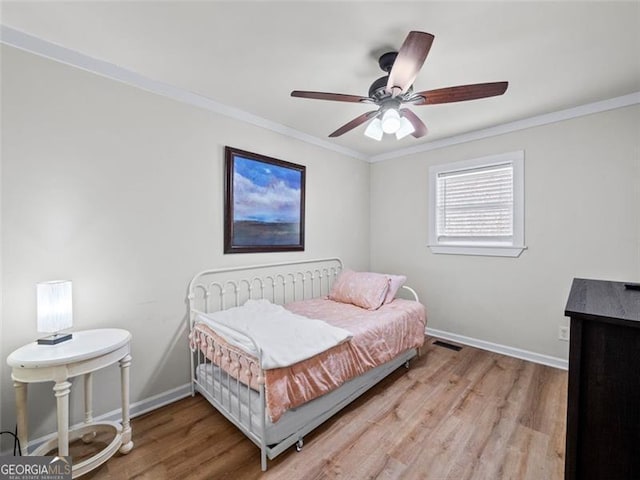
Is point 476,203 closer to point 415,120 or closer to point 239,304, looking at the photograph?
point 415,120

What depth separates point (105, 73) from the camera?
6.16 ft

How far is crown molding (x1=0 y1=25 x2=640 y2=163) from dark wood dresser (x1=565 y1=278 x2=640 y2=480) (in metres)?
2.52

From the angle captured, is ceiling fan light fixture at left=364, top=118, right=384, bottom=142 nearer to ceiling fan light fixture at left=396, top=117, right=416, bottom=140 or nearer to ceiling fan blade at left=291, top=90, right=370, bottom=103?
ceiling fan light fixture at left=396, top=117, right=416, bottom=140

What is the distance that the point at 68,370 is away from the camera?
1.40 meters

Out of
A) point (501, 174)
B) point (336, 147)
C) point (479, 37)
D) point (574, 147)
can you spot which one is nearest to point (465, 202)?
point (501, 174)

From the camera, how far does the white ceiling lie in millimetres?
1443

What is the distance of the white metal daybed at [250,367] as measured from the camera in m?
1.58

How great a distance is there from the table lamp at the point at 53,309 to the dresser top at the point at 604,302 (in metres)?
2.25

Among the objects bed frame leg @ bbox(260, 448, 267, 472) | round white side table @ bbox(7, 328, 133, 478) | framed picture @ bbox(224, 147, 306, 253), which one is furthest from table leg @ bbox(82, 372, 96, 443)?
framed picture @ bbox(224, 147, 306, 253)

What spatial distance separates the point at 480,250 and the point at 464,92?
1995mm

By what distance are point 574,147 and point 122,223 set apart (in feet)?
12.5

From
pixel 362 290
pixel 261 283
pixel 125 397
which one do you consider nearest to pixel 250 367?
pixel 125 397

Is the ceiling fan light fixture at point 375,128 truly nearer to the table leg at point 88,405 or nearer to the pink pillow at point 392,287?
the pink pillow at point 392,287

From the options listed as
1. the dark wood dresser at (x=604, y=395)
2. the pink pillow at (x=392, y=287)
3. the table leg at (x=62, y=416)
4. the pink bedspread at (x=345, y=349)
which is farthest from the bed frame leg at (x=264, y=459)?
the pink pillow at (x=392, y=287)
